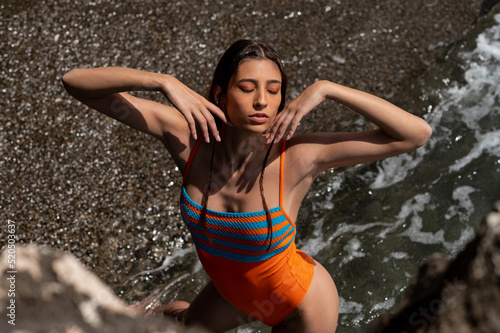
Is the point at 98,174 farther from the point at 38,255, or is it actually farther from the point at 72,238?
the point at 38,255

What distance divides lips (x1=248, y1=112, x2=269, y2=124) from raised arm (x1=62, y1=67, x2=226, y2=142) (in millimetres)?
125

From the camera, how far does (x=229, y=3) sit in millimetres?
4809

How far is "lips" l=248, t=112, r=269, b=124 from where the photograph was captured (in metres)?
2.29

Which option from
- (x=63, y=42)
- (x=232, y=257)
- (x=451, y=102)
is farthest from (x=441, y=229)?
(x=63, y=42)

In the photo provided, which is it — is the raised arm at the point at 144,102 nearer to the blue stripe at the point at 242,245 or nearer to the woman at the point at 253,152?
the woman at the point at 253,152

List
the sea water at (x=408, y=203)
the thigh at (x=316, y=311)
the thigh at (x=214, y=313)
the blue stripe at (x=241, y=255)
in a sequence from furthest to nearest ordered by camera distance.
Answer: the sea water at (x=408, y=203) → the thigh at (x=214, y=313) → the thigh at (x=316, y=311) → the blue stripe at (x=241, y=255)

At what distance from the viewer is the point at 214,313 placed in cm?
288

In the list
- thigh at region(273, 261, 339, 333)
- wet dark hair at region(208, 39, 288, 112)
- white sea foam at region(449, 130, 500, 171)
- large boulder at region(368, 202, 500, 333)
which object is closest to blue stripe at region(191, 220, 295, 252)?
thigh at region(273, 261, 339, 333)

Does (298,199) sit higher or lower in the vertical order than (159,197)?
higher

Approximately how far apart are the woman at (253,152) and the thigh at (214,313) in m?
0.15

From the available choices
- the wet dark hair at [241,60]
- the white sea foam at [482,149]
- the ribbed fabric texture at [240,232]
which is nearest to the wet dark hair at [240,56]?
the wet dark hair at [241,60]

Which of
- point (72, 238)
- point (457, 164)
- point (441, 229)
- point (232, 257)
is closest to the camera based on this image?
point (232, 257)

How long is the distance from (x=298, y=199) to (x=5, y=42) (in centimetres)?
310

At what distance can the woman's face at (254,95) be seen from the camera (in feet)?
7.52
